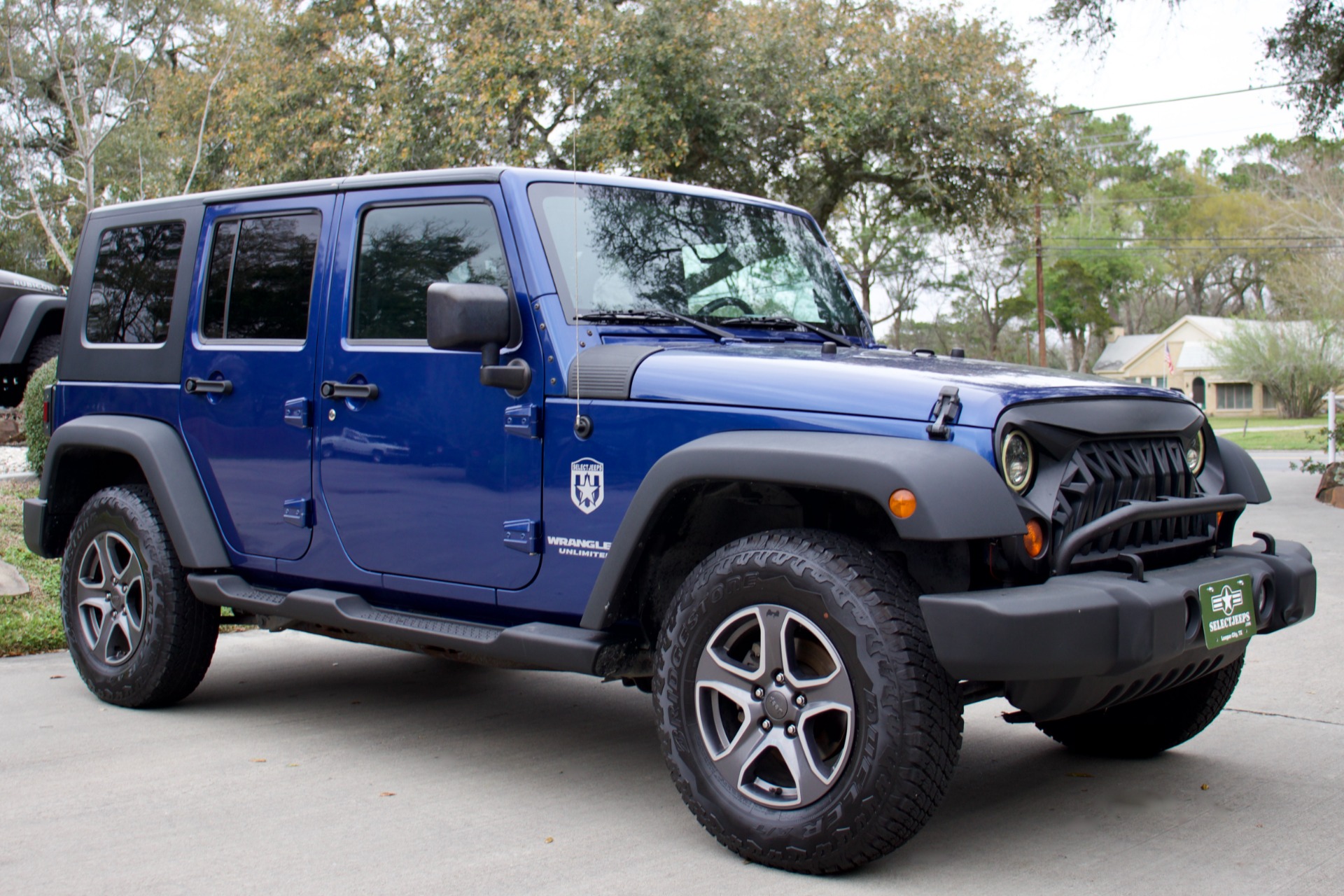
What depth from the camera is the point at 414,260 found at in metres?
4.47

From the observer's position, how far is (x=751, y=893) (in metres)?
3.22

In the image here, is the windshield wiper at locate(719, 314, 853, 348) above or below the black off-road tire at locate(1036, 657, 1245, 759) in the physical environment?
above

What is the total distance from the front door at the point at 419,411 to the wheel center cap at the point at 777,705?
98 centimetres

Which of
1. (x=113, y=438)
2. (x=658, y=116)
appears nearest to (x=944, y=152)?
(x=658, y=116)

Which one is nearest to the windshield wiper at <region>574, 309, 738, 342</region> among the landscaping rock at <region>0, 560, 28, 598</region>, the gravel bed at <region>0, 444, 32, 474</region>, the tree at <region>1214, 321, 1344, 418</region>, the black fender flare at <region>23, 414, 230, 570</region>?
the black fender flare at <region>23, 414, 230, 570</region>

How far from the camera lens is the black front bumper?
302 cm

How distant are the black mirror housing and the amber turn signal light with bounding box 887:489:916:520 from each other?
55.6 inches

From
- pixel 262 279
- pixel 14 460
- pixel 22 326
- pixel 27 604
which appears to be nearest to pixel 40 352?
pixel 22 326

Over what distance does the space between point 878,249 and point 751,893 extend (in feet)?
157

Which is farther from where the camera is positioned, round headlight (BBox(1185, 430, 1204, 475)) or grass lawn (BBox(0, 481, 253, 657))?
grass lawn (BBox(0, 481, 253, 657))

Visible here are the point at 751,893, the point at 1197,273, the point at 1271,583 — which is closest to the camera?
the point at 751,893

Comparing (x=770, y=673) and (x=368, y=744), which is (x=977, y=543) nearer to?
(x=770, y=673)

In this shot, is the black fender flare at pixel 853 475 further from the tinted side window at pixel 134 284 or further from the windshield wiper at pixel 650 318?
the tinted side window at pixel 134 284

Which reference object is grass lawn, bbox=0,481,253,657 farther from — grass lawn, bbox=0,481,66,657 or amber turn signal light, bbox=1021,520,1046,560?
amber turn signal light, bbox=1021,520,1046,560
